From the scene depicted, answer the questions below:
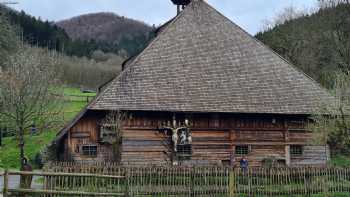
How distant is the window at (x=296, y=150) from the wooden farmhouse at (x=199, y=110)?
46mm

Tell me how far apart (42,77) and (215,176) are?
51.8 feet

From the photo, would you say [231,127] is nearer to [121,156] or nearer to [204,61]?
[204,61]

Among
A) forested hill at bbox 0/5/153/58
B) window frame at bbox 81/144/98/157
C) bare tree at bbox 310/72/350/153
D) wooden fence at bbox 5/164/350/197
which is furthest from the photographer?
forested hill at bbox 0/5/153/58

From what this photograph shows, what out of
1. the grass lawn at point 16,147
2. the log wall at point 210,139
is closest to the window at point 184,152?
the log wall at point 210,139

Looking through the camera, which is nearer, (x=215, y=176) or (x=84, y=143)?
(x=215, y=176)

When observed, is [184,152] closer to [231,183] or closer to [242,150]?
[242,150]

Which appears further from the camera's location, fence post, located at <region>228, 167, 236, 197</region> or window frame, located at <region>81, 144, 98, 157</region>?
window frame, located at <region>81, 144, 98, 157</region>

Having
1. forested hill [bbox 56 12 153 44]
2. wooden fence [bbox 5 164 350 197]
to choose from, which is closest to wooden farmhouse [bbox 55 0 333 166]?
wooden fence [bbox 5 164 350 197]

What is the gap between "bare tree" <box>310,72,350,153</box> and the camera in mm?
18141

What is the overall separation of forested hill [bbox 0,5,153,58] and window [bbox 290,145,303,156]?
51.6ft

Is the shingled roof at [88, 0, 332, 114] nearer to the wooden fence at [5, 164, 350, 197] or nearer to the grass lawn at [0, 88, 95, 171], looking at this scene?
the wooden fence at [5, 164, 350, 197]

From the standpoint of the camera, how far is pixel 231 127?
2194cm

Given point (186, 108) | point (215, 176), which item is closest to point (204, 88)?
point (186, 108)

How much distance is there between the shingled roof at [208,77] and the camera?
2098 cm
